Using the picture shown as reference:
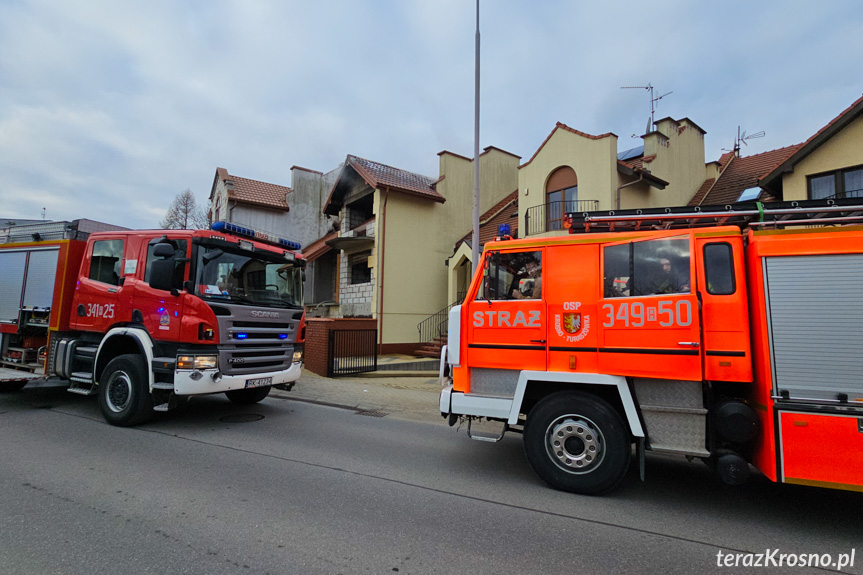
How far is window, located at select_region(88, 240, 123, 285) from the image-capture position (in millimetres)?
6938

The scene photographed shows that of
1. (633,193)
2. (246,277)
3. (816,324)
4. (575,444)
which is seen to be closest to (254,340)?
(246,277)

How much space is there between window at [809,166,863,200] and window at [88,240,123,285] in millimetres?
15177

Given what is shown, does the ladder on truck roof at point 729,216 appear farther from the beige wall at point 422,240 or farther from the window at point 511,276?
the beige wall at point 422,240

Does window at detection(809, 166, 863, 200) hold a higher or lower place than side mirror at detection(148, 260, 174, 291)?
higher

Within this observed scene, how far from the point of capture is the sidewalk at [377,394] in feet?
27.4

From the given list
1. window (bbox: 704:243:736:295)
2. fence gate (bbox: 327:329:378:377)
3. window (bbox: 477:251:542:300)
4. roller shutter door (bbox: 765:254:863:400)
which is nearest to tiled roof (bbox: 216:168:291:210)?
fence gate (bbox: 327:329:378:377)

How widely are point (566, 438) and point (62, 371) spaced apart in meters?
7.82

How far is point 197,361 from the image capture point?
6059 millimetres

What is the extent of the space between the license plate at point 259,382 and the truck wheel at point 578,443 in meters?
4.20

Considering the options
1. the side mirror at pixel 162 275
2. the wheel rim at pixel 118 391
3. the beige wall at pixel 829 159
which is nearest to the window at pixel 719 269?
the side mirror at pixel 162 275

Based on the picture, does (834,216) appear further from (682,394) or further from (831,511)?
(831,511)

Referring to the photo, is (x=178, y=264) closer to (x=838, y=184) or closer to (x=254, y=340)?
(x=254, y=340)

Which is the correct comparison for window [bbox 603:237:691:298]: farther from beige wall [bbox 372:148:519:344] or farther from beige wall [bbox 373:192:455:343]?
beige wall [bbox 373:192:455:343]

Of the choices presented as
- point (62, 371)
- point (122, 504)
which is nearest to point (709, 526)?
point (122, 504)
